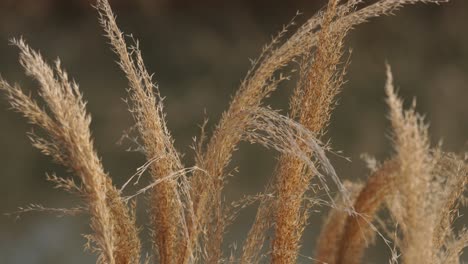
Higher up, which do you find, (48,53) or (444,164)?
(48,53)

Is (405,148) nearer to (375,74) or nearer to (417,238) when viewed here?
(417,238)

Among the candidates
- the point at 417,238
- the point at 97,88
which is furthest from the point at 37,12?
the point at 417,238

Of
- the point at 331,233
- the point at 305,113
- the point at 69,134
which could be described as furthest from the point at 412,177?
the point at 331,233

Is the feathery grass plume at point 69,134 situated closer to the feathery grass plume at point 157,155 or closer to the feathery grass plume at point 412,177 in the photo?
the feathery grass plume at point 157,155

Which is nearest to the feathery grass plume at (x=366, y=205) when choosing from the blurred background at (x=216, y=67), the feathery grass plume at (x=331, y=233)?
the feathery grass plume at (x=331, y=233)

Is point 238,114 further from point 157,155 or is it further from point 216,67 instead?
point 216,67

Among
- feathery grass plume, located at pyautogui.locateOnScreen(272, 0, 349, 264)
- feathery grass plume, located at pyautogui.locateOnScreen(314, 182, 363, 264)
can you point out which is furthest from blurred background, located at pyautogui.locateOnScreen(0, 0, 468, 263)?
feathery grass plume, located at pyautogui.locateOnScreen(272, 0, 349, 264)
